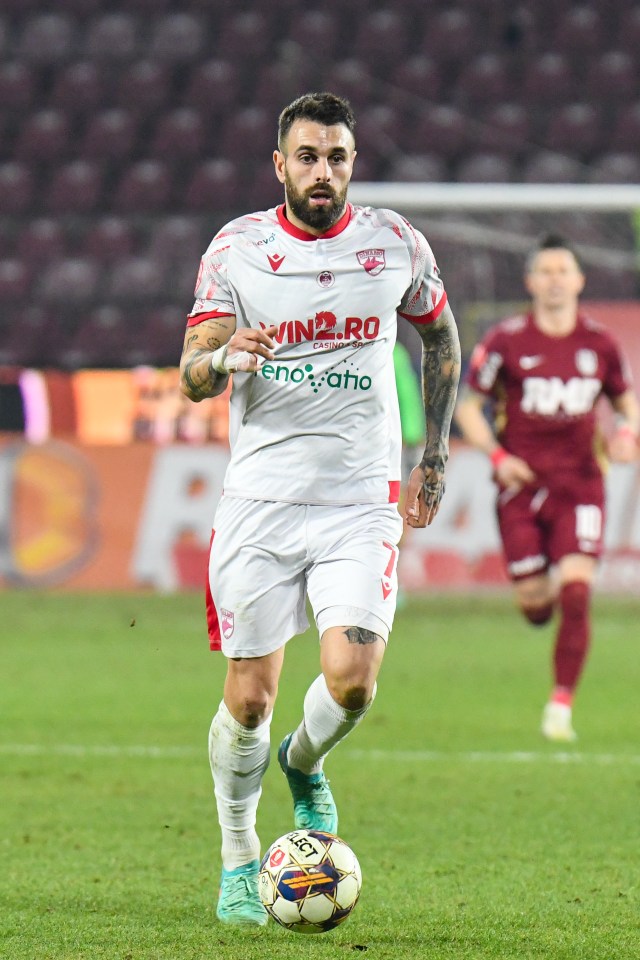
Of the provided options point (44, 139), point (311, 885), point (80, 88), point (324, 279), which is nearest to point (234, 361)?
point (324, 279)

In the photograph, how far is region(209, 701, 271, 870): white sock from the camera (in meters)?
4.17

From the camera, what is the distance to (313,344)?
13.6 feet

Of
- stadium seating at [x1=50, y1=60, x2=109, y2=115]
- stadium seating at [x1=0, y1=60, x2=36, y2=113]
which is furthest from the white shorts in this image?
stadium seating at [x1=0, y1=60, x2=36, y2=113]

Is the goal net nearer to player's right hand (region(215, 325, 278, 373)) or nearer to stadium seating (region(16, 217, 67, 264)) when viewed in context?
stadium seating (region(16, 217, 67, 264))

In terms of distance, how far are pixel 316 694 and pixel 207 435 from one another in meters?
8.43

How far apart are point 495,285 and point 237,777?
918cm

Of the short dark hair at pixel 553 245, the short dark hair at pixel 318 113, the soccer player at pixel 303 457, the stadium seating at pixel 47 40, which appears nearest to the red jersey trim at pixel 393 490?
the soccer player at pixel 303 457

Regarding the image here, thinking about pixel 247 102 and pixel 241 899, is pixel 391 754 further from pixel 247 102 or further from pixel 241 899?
pixel 247 102

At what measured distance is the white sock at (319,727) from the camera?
412 cm

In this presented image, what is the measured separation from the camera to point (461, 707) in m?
8.05

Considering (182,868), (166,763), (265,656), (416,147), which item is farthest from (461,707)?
(416,147)

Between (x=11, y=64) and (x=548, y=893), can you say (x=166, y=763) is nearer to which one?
(x=548, y=893)

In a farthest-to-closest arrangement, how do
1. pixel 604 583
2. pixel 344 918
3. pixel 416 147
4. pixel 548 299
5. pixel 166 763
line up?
pixel 416 147
pixel 604 583
pixel 548 299
pixel 166 763
pixel 344 918

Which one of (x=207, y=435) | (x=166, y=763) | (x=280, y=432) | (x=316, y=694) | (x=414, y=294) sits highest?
(x=414, y=294)
